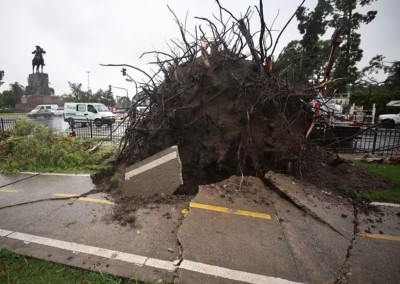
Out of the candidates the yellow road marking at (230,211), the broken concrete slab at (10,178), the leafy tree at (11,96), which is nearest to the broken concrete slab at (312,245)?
the yellow road marking at (230,211)

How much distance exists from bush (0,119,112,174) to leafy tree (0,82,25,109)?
59344 mm

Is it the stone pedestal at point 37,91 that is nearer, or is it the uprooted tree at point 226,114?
Result: the uprooted tree at point 226,114

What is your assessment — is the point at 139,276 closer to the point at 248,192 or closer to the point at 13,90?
the point at 248,192

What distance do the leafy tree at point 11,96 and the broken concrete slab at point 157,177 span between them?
64159 mm

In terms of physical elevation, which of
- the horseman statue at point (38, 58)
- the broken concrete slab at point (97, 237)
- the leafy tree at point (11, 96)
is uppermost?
the horseman statue at point (38, 58)

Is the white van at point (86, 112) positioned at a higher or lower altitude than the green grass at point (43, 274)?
higher

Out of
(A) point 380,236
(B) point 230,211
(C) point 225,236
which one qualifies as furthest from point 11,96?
(A) point 380,236

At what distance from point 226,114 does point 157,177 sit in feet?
6.03

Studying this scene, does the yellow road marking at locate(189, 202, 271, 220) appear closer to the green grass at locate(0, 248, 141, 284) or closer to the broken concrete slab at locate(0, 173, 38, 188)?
the green grass at locate(0, 248, 141, 284)

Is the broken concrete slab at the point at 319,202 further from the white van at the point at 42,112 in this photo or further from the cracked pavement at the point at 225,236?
the white van at the point at 42,112

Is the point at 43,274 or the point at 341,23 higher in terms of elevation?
the point at 341,23

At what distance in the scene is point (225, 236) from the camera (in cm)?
316

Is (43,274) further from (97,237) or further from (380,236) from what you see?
(380,236)

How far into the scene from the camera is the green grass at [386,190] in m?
4.52
